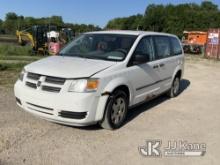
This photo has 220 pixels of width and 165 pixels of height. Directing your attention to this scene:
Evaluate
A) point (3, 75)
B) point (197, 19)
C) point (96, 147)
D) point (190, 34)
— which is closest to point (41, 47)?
point (3, 75)

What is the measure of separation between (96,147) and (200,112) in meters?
3.29

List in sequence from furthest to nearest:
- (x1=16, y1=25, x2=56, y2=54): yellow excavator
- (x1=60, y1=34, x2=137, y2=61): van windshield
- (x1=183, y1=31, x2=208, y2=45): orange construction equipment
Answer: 1. (x1=183, y1=31, x2=208, y2=45): orange construction equipment
2. (x1=16, y1=25, x2=56, y2=54): yellow excavator
3. (x1=60, y1=34, x2=137, y2=61): van windshield

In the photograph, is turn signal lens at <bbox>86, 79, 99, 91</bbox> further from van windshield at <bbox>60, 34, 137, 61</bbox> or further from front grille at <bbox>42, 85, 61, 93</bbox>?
van windshield at <bbox>60, 34, 137, 61</bbox>

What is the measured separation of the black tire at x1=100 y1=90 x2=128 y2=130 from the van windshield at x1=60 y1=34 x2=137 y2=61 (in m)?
0.72

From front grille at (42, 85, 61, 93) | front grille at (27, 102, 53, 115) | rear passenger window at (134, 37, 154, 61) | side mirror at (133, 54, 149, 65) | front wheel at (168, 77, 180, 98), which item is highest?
rear passenger window at (134, 37, 154, 61)

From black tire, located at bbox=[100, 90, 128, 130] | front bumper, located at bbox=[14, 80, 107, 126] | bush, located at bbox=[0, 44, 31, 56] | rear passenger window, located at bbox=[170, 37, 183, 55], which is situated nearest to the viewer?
front bumper, located at bbox=[14, 80, 107, 126]

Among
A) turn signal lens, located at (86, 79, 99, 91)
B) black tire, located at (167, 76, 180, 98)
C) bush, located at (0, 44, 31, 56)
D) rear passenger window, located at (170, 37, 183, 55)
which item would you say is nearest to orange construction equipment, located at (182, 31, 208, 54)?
bush, located at (0, 44, 31, 56)

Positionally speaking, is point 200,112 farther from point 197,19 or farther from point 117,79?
point 197,19

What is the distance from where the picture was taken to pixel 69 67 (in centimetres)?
525

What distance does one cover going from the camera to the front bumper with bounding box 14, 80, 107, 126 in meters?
4.83

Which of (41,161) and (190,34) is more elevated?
(190,34)

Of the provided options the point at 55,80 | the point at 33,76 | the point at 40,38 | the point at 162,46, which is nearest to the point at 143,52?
the point at 162,46

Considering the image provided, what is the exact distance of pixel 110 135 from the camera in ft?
17.4

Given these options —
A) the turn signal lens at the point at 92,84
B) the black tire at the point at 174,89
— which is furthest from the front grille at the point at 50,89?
the black tire at the point at 174,89
